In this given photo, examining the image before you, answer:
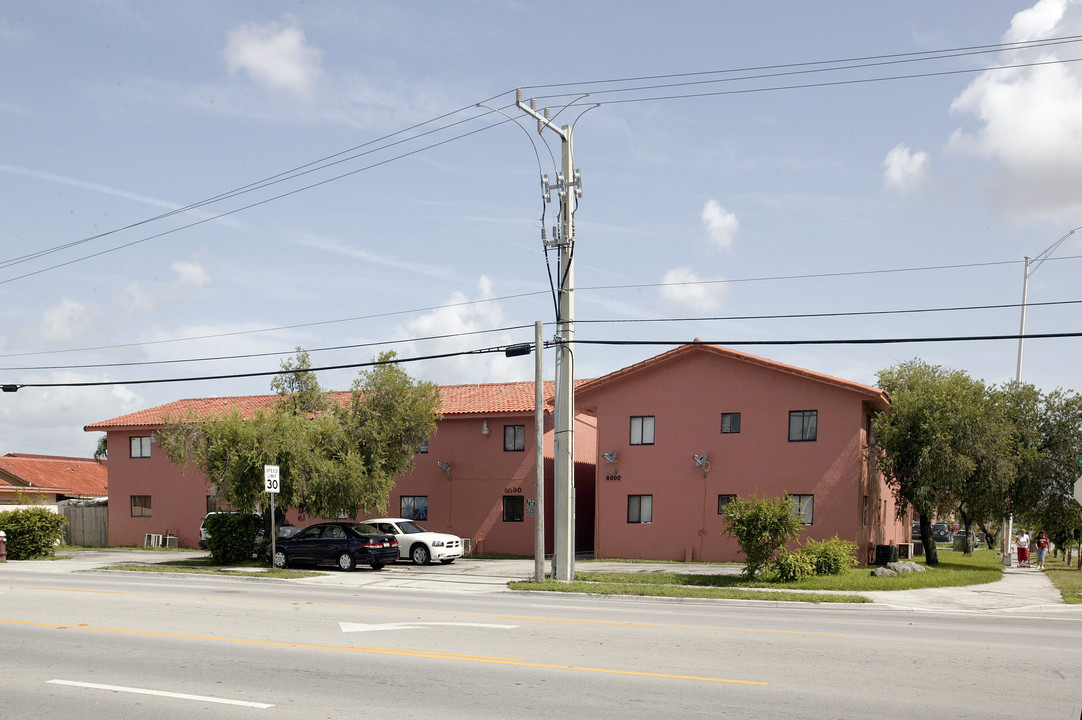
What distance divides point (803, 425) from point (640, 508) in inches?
244

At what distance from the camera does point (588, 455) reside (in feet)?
133

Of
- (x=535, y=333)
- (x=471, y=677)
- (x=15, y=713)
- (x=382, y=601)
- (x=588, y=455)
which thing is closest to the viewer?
Result: (x=15, y=713)

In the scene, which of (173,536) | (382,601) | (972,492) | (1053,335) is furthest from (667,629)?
(173,536)

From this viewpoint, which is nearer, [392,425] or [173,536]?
[392,425]

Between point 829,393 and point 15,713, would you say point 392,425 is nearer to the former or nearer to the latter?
point 829,393

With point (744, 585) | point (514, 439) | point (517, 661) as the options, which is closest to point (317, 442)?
point (514, 439)

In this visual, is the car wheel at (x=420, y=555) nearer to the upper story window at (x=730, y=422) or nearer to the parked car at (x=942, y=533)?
the upper story window at (x=730, y=422)

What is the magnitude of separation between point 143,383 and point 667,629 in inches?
837

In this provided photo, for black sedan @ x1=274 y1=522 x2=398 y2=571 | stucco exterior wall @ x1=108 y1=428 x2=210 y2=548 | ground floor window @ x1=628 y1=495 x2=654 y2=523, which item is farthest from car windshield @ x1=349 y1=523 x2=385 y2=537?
stucco exterior wall @ x1=108 y1=428 x2=210 y2=548

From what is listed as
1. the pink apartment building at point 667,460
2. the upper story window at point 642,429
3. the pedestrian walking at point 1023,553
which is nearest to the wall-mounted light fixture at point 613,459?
the pink apartment building at point 667,460

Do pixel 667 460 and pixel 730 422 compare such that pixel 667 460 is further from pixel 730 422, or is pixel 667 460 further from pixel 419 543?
pixel 419 543

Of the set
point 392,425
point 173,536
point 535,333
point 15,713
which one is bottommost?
point 173,536

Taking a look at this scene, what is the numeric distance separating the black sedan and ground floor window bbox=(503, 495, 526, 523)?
8129 millimetres

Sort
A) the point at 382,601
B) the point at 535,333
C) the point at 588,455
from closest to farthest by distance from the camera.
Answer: the point at 382,601 < the point at 535,333 < the point at 588,455
